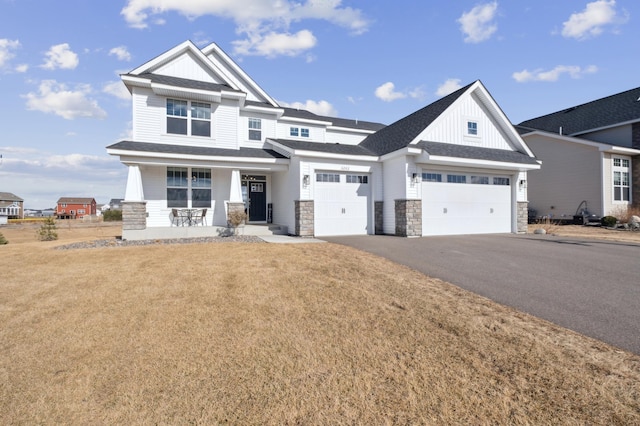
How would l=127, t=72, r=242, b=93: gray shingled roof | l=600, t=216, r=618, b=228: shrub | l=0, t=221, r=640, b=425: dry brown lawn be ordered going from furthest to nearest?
l=600, t=216, r=618, b=228: shrub < l=127, t=72, r=242, b=93: gray shingled roof < l=0, t=221, r=640, b=425: dry brown lawn

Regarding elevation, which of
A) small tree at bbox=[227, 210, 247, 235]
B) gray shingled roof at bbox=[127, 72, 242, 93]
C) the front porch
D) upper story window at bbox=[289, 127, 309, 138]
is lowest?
the front porch

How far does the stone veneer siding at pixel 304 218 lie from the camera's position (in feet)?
42.8

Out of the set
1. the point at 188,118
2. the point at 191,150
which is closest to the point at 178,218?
the point at 191,150

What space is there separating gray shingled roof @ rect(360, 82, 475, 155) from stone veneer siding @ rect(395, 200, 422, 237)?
8.39 ft

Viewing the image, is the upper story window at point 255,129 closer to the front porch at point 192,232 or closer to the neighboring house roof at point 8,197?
the front porch at point 192,232

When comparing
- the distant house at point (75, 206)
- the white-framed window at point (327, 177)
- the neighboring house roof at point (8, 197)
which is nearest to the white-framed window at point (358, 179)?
the white-framed window at point (327, 177)

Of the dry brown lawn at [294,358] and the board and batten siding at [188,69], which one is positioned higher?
the board and batten siding at [188,69]

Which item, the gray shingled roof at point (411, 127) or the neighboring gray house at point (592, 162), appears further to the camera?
the neighboring gray house at point (592, 162)

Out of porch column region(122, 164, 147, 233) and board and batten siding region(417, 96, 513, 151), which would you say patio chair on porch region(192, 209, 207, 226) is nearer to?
porch column region(122, 164, 147, 233)

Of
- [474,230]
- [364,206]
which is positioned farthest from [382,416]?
[474,230]

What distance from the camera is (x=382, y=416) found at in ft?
8.36

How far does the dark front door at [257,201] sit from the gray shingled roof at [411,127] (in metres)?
6.21

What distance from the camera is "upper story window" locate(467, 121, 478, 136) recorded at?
1531cm

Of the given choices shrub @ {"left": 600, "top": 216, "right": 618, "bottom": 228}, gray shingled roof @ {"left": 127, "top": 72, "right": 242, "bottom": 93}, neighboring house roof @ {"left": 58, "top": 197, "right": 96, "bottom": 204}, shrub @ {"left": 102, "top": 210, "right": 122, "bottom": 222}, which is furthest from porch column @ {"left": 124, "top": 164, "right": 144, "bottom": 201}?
neighboring house roof @ {"left": 58, "top": 197, "right": 96, "bottom": 204}
